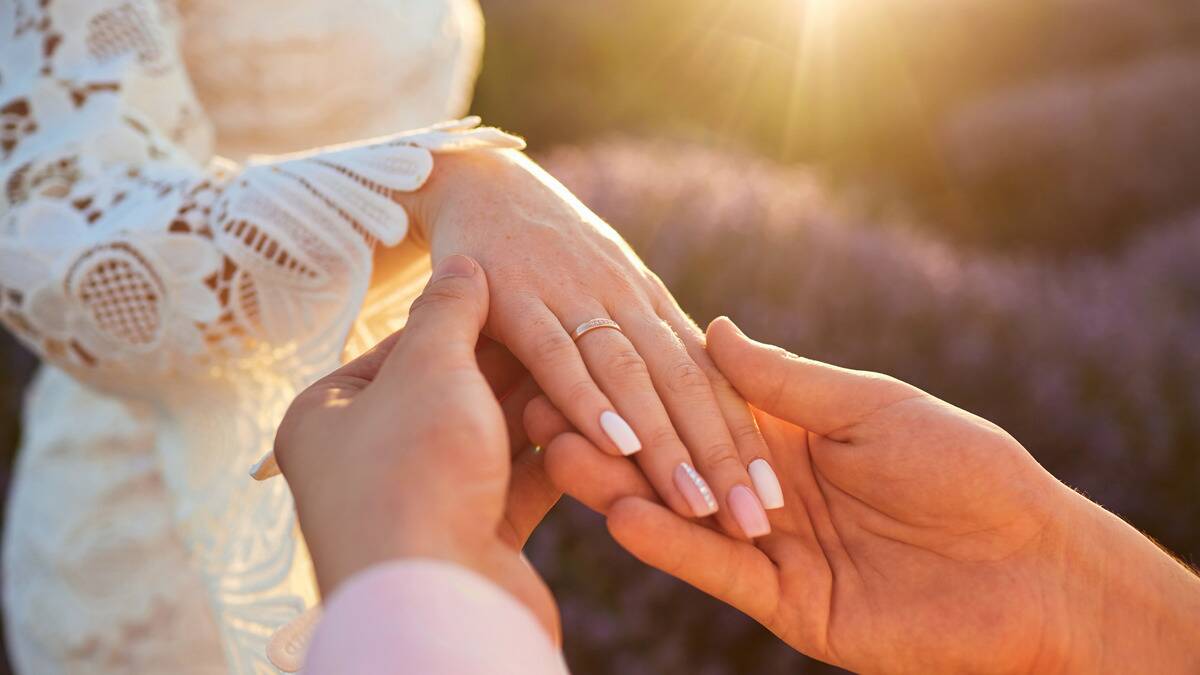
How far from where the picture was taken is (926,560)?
Answer: 133 centimetres

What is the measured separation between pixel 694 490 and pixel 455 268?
45 centimetres

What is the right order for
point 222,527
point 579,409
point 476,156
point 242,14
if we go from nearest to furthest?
1. point 579,409
2. point 476,156
3. point 222,527
4. point 242,14

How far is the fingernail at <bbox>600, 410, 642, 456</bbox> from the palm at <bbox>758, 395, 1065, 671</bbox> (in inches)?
10.9

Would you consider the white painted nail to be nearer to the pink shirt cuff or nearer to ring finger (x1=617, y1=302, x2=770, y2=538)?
ring finger (x1=617, y1=302, x2=770, y2=538)

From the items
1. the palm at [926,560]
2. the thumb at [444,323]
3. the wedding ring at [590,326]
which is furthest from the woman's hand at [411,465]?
the palm at [926,560]

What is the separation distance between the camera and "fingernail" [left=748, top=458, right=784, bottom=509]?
127cm

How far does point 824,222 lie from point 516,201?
2.00 meters

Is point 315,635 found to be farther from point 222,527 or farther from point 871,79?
point 871,79

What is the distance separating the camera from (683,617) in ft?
9.00

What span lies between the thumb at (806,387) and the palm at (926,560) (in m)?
0.02

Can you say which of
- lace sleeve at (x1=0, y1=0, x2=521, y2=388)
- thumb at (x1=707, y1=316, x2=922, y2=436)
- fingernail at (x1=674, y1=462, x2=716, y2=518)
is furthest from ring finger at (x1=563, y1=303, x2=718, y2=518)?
lace sleeve at (x1=0, y1=0, x2=521, y2=388)

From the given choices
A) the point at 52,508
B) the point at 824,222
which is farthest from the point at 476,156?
the point at 824,222

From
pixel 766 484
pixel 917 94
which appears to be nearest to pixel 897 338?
pixel 766 484

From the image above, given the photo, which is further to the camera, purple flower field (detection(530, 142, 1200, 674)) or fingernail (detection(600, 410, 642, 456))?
purple flower field (detection(530, 142, 1200, 674))
